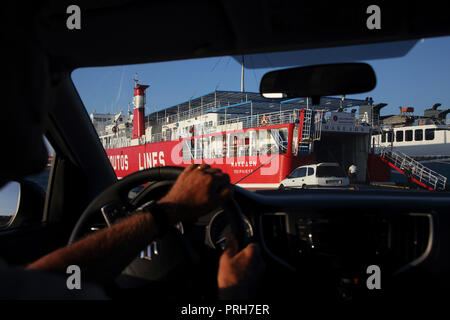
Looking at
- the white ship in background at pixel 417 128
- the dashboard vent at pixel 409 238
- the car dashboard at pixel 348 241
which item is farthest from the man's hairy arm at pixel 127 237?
the white ship in background at pixel 417 128

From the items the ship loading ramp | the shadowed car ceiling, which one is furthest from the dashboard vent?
the ship loading ramp

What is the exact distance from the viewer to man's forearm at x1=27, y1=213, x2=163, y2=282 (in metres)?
1.07

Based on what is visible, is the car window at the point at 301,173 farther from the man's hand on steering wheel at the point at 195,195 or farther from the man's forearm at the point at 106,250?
the man's forearm at the point at 106,250

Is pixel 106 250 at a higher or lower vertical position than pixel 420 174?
higher

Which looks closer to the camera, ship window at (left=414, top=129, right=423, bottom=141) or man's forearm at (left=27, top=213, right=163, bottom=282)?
man's forearm at (left=27, top=213, right=163, bottom=282)

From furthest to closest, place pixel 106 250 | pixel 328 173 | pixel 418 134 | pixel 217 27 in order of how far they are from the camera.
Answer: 1. pixel 328 173
2. pixel 418 134
3. pixel 217 27
4. pixel 106 250

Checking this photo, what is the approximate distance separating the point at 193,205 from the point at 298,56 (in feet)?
4.17

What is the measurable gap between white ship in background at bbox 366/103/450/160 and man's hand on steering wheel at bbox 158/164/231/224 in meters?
3.06

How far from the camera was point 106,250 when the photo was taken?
3.59ft

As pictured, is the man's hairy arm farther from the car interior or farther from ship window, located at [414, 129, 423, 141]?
ship window, located at [414, 129, 423, 141]

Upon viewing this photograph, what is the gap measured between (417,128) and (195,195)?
5.60 m

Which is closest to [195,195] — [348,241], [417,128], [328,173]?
[348,241]

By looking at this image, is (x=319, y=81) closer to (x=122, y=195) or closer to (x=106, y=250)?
(x=122, y=195)
